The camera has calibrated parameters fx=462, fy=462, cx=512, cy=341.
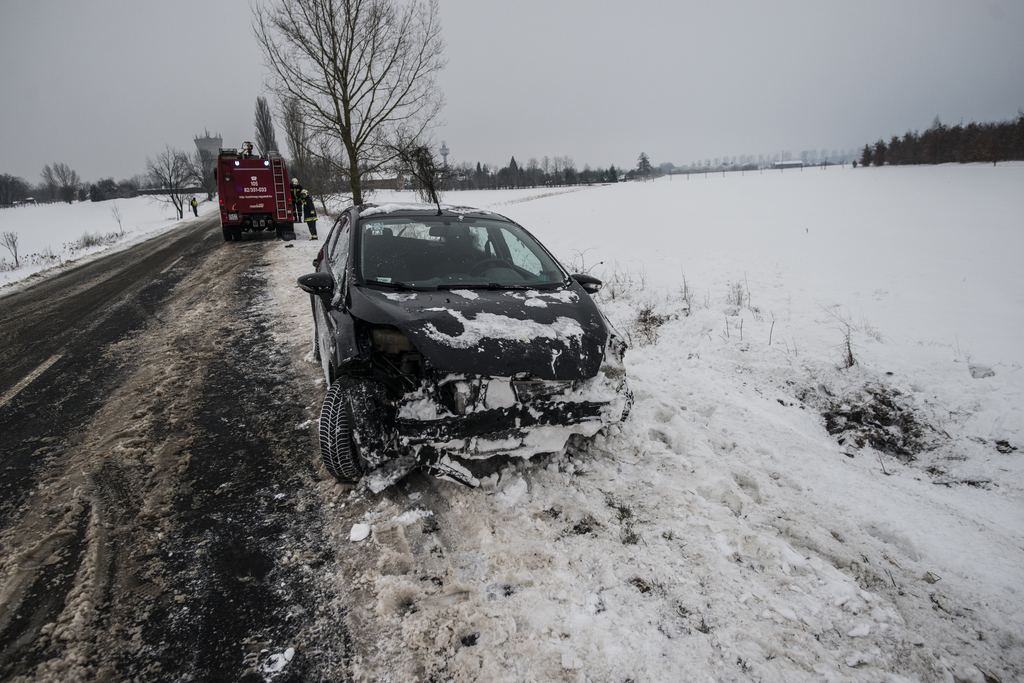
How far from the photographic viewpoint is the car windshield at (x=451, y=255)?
337 cm

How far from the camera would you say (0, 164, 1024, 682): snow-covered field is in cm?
191

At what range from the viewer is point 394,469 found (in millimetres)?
2902

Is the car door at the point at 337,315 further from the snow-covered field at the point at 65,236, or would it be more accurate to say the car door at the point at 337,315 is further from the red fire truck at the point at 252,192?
the red fire truck at the point at 252,192

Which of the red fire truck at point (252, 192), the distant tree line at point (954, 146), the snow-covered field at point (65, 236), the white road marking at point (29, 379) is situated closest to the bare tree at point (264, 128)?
the snow-covered field at point (65, 236)

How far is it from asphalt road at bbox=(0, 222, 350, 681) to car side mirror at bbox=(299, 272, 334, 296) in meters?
1.08

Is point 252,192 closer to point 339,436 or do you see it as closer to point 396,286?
point 396,286

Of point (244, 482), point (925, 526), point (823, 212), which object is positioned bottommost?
point (925, 526)

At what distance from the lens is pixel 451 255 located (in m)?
3.71

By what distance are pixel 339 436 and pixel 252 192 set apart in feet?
46.3

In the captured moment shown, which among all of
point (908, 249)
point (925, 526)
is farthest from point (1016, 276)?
point (925, 526)

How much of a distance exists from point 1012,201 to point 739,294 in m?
14.2

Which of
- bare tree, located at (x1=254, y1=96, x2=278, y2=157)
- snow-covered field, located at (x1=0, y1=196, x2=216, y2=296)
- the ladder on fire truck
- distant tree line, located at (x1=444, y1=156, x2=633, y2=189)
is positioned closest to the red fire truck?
the ladder on fire truck

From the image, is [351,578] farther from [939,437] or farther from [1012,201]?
[1012,201]

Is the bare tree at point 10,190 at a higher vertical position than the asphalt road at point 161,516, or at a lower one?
higher
